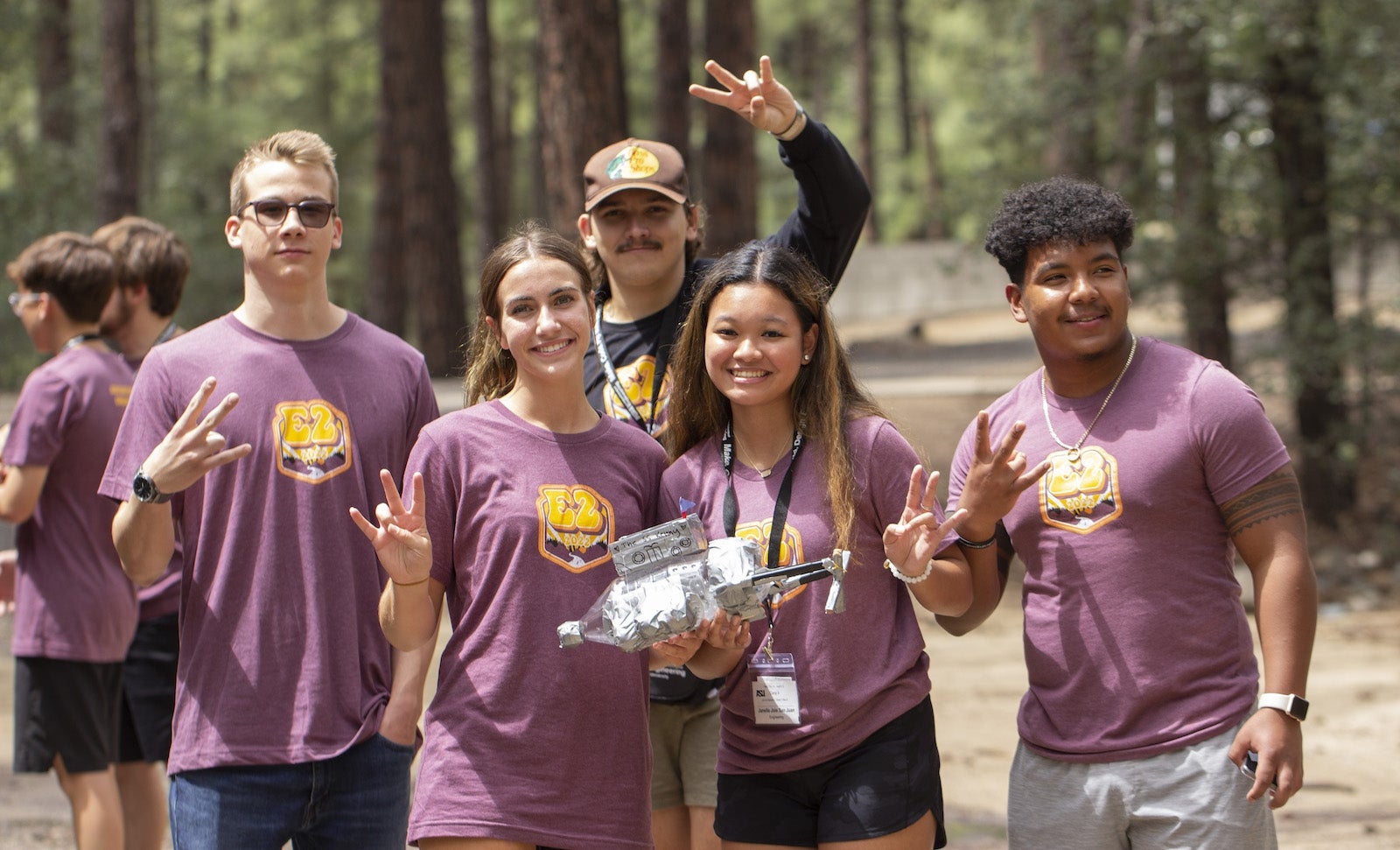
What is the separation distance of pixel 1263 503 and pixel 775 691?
3.82 ft

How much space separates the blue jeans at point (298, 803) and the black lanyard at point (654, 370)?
111cm

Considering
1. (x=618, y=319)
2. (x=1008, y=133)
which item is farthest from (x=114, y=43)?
(x=618, y=319)

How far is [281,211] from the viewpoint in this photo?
11.7ft

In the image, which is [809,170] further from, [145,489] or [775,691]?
[145,489]

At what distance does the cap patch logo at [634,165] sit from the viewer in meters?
4.20

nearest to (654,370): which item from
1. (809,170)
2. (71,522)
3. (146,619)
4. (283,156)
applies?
(809,170)

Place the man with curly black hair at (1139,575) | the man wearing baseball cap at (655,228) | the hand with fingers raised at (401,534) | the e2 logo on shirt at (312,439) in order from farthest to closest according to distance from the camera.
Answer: the man wearing baseball cap at (655,228)
the e2 logo on shirt at (312,439)
the man with curly black hair at (1139,575)
the hand with fingers raised at (401,534)

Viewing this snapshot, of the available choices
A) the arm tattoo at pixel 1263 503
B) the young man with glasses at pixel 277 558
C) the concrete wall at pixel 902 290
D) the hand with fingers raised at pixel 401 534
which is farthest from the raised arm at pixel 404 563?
the concrete wall at pixel 902 290

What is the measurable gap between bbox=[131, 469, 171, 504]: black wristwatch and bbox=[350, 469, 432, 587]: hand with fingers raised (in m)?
0.49

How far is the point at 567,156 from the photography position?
31.8 feet

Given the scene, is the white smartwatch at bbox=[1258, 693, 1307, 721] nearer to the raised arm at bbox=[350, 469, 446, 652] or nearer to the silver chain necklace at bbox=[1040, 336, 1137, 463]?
the silver chain necklace at bbox=[1040, 336, 1137, 463]

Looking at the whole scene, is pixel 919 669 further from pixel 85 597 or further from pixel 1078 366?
pixel 85 597

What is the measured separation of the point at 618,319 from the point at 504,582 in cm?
132

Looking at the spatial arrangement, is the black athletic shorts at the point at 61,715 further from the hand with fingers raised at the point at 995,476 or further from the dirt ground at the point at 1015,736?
the hand with fingers raised at the point at 995,476
